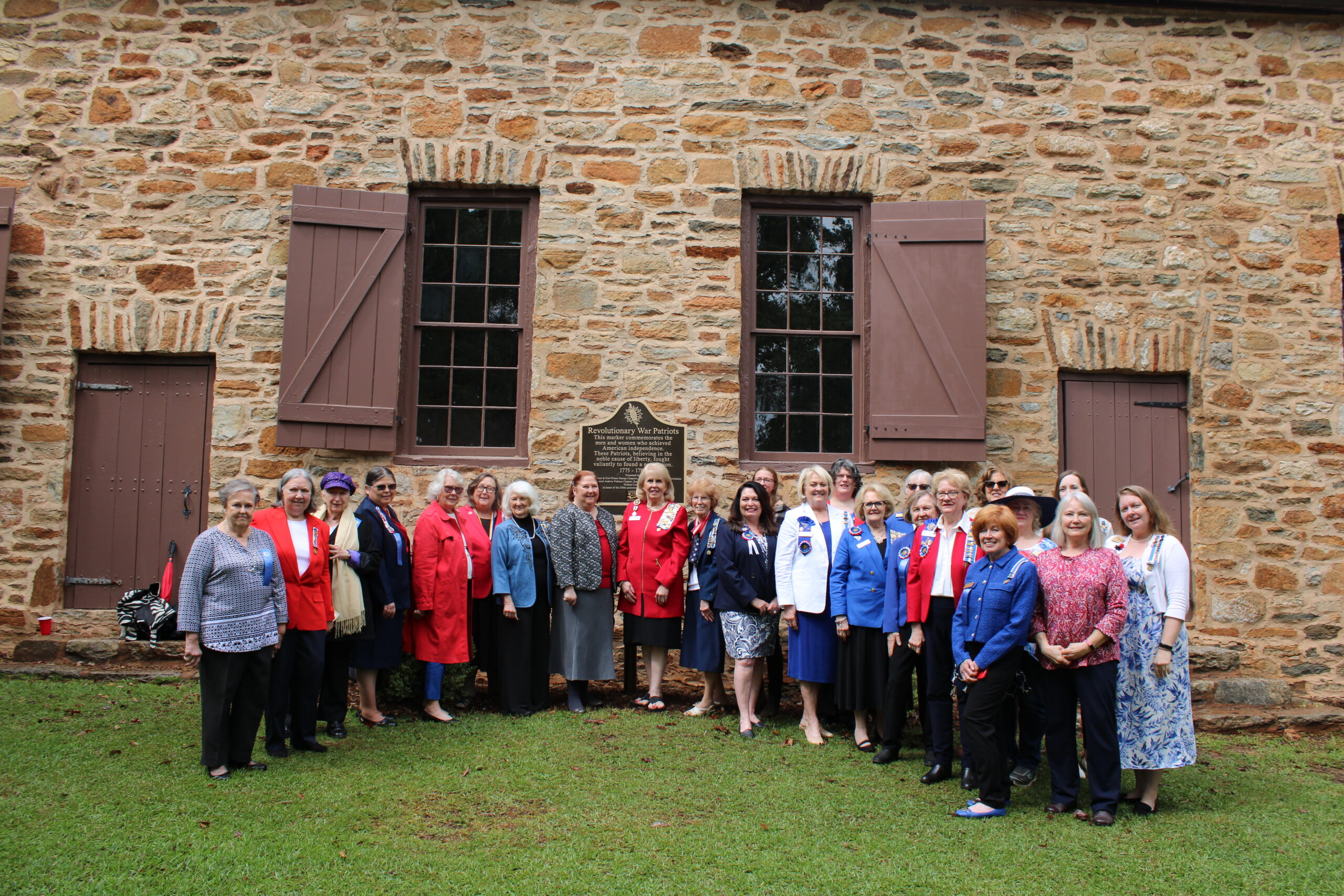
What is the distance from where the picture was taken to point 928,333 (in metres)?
6.93

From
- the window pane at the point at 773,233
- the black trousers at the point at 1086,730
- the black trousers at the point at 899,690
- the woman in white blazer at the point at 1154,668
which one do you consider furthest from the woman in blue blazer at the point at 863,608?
the window pane at the point at 773,233

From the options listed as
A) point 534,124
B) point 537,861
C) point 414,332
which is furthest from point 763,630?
point 534,124

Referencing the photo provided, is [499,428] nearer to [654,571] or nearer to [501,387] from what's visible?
[501,387]

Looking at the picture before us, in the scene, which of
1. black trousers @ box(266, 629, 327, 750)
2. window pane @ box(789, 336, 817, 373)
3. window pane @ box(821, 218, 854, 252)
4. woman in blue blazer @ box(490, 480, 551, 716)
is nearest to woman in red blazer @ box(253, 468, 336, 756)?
black trousers @ box(266, 629, 327, 750)

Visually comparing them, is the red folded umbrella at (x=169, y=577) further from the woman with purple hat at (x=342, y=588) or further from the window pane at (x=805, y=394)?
the window pane at (x=805, y=394)

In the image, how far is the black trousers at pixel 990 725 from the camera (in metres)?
4.20

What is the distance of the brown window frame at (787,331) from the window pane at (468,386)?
2.01 meters

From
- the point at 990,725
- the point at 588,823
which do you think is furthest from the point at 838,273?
the point at 588,823

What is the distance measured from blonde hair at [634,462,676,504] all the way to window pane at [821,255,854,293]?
7.30 feet

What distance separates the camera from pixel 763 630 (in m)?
5.70

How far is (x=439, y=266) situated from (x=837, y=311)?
314 centimetres

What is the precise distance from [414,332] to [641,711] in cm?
335

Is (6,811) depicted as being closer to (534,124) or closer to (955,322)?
(534,124)

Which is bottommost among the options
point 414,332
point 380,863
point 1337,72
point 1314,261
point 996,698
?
point 380,863
